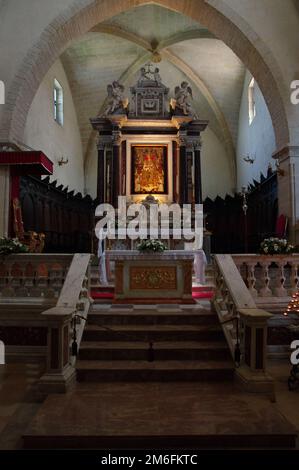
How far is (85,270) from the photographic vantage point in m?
6.00

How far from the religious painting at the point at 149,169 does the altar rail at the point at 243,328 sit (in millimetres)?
6849

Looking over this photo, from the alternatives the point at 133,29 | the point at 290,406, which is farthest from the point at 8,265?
the point at 133,29

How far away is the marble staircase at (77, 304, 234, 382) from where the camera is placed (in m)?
4.90

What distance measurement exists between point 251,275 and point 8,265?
12.1 ft

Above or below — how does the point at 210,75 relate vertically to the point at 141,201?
above

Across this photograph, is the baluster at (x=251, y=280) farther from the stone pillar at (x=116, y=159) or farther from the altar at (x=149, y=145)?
the stone pillar at (x=116, y=159)

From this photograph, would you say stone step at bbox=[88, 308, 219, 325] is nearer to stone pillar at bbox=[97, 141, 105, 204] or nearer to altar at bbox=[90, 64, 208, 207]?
altar at bbox=[90, 64, 208, 207]

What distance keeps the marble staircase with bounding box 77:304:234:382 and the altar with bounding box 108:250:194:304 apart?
1.03 metres

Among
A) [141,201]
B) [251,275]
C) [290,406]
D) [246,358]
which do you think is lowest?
[290,406]

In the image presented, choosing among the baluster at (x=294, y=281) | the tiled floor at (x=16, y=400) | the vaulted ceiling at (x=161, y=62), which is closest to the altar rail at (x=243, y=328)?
the baluster at (x=294, y=281)

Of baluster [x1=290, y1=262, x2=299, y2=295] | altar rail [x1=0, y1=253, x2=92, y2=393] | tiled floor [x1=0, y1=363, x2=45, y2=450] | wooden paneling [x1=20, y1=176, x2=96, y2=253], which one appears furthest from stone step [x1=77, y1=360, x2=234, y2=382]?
wooden paneling [x1=20, y1=176, x2=96, y2=253]

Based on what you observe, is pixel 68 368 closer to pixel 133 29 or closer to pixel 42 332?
pixel 42 332

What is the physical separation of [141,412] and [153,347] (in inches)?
57.9
